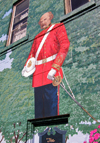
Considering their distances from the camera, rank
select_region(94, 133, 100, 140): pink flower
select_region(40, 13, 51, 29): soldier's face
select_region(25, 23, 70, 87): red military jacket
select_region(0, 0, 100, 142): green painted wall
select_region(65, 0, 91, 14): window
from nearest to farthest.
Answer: select_region(94, 133, 100, 140): pink flower, select_region(0, 0, 100, 142): green painted wall, select_region(25, 23, 70, 87): red military jacket, select_region(65, 0, 91, 14): window, select_region(40, 13, 51, 29): soldier's face

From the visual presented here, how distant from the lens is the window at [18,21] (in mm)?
8859

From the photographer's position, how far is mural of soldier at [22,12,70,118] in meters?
5.89

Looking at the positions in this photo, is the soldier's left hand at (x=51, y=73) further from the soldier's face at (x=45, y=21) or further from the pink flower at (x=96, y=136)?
the pink flower at (x=96, y=136)

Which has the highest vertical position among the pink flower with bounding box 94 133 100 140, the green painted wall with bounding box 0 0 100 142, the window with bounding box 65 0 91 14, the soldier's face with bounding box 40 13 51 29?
the window with bounding box 65 0 91 14

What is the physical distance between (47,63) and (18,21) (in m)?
4.03

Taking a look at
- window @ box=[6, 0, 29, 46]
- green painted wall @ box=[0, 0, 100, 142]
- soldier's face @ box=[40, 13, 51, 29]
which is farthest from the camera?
window @ box=[6, 0, 29, 46]

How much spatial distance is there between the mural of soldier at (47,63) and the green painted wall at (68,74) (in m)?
0.23

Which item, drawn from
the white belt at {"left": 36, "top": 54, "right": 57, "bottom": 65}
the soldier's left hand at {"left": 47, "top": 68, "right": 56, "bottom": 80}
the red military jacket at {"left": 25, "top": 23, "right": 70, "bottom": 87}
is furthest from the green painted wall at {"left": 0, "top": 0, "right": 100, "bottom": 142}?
the white belt at {"left": 36, "top": 54, "right": 57, "bottom": 65}

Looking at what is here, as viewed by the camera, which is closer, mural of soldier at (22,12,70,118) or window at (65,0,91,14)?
mural of soldier at (22,12,70,118)

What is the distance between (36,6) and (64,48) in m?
3.42

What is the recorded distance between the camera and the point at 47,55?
6.51m

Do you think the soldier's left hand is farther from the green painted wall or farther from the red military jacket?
the green painted wall

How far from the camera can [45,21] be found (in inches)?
290

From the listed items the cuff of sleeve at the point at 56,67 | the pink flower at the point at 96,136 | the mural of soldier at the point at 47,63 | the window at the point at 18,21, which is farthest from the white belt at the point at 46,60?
the pink flower at the point at 96,136
